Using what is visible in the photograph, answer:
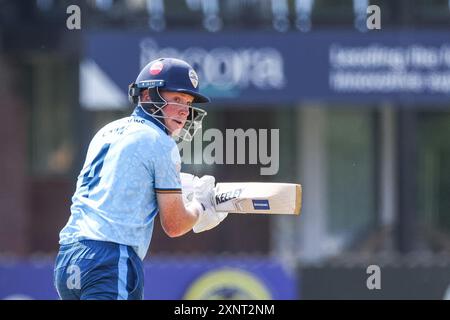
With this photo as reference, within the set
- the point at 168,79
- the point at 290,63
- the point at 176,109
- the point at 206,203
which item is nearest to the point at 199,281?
the point at 290,63

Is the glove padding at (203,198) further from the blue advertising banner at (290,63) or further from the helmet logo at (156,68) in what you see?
the blue advertising banner at (290,63)

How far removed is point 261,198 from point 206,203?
11.5 inches

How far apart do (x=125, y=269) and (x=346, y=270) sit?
199 inches

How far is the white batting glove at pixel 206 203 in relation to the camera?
4949mm

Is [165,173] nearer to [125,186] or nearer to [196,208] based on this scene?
[125,186]

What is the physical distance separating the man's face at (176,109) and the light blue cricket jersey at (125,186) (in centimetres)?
14

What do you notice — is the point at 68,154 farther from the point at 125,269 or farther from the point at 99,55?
the point at 125,269

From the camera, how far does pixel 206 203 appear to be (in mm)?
4965

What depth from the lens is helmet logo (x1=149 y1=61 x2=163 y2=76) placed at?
4.71m

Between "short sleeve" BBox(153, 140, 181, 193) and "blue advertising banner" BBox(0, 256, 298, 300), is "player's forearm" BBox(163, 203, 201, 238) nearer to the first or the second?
"short sleeve" BBox(153, 140, 181, 193)

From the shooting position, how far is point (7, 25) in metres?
12.5

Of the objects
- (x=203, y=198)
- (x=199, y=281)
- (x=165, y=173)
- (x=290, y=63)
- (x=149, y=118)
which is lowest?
(x=199, y=281)

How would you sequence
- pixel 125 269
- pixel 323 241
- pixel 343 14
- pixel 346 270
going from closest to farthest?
pixel 125 269, pixel 346 270, pixel 343 14, pixel 323 241

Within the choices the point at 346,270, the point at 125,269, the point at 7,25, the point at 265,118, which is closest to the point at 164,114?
the point at 125,269
